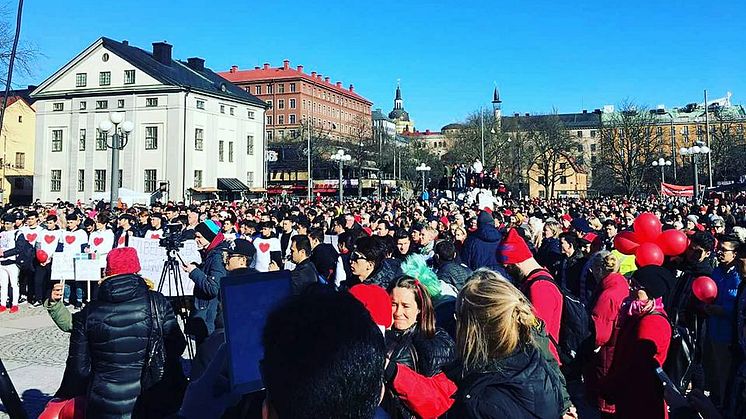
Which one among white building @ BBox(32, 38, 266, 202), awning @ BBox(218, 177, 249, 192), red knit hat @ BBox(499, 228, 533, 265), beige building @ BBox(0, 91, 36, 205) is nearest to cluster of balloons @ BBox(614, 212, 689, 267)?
red knit hat @ BBox(499, 228, 533, 265)

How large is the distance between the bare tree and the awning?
36.5m

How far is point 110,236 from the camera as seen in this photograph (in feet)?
39.9

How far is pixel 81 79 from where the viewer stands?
2249 inches

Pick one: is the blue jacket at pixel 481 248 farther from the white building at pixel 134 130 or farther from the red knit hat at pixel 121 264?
the white building at pixel 134 130

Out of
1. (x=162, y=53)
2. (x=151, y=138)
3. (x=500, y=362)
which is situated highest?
(x=162, y=53)

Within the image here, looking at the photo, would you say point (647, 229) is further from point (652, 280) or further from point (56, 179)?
point (56, 179)

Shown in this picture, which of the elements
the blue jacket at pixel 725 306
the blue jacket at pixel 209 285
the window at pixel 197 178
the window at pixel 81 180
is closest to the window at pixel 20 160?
the window at pixel 81 180

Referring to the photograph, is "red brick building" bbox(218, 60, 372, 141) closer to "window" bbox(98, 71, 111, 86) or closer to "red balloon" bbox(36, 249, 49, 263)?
"window" bbox(98, 71, 111, 86)

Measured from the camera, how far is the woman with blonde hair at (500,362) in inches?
99.4

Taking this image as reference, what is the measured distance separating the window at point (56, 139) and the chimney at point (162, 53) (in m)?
11.8

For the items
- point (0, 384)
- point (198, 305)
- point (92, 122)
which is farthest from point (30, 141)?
point (0, 384)

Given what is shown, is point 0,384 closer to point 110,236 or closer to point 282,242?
point 282,242

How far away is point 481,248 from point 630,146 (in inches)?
2284

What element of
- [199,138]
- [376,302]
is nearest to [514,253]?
[376,302]
